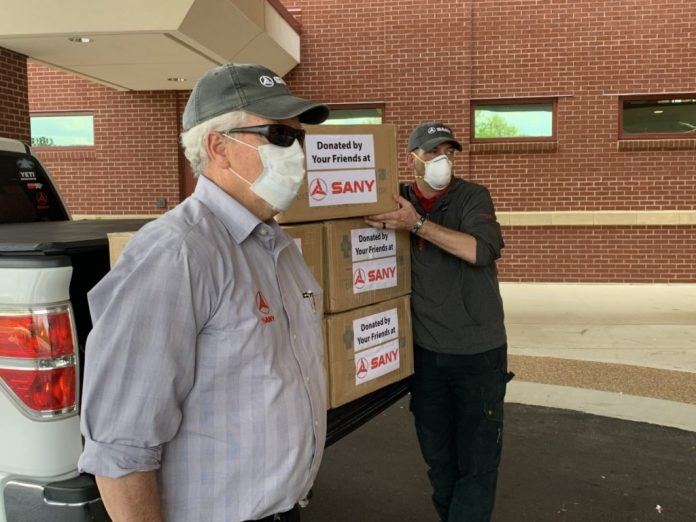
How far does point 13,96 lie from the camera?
8570 millimetres

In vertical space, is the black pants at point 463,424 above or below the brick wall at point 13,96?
below

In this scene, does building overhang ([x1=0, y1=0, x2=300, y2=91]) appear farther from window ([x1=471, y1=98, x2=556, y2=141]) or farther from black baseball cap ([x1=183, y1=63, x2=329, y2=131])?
black baseball cap ([x1=183, y1=63, x2=329, y2=131])

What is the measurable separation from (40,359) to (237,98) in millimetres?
983

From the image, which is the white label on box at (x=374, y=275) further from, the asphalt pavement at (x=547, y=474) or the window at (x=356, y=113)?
the window at (x=356, y=113)

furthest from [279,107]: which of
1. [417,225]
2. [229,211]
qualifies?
[417,225]

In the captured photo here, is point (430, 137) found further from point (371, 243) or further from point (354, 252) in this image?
point (354, 252)

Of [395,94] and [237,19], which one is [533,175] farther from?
[237,19]

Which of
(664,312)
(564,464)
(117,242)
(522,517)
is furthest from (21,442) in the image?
(664,312)

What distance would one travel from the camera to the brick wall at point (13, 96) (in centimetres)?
839

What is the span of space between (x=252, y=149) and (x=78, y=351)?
0.88 metres

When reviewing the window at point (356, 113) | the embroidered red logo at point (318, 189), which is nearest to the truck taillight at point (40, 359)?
the embroidered red logo at point (318, 189)

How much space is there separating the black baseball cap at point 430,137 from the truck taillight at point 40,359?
175 centimetres

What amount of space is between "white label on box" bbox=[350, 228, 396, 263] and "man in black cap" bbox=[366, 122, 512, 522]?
9 cm

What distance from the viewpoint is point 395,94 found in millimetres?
11344
